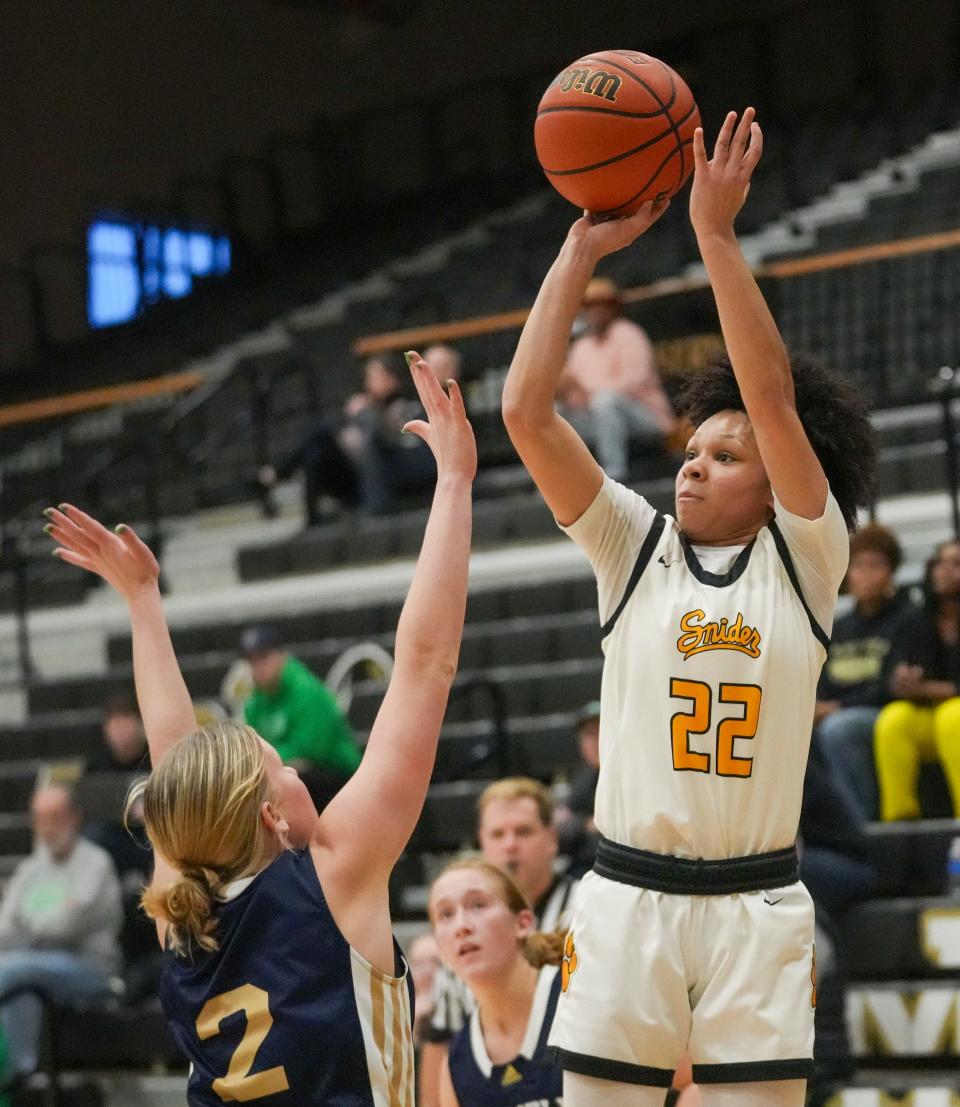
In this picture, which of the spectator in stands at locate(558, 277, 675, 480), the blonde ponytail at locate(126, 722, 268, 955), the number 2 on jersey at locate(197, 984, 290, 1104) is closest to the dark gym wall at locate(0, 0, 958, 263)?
the spectator in stands at locate(558, 277, 675, 480)

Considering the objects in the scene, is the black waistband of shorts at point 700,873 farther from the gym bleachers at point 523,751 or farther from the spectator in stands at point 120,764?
the spectator in stands at point 120,764

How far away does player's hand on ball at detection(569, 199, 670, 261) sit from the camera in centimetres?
317

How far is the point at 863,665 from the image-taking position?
676cm

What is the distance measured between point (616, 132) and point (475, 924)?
1893 mm

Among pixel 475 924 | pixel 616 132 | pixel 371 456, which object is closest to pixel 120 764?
pixel 371 456

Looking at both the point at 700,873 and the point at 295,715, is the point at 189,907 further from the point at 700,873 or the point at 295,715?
the point at 295,715

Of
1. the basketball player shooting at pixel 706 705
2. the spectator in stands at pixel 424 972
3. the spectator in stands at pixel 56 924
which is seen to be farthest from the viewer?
the spectator in stands at pixel 56 924

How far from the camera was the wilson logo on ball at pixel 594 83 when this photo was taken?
3408mm

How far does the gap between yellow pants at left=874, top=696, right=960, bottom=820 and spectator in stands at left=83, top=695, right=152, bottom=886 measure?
3006 mm

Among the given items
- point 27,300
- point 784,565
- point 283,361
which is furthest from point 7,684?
point 784,565

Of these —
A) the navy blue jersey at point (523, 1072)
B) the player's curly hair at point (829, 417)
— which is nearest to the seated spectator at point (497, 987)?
the navy blue jersey at point (523, 1072)

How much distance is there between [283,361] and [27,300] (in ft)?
11.8

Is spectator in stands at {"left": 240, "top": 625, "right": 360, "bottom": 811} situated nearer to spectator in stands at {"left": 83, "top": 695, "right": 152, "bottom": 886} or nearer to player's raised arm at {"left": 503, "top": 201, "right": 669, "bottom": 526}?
spectator in stands at {"left": 83, "top": 695, "right": 152, "bottom": 886}

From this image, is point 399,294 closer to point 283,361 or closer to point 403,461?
point 283,361
